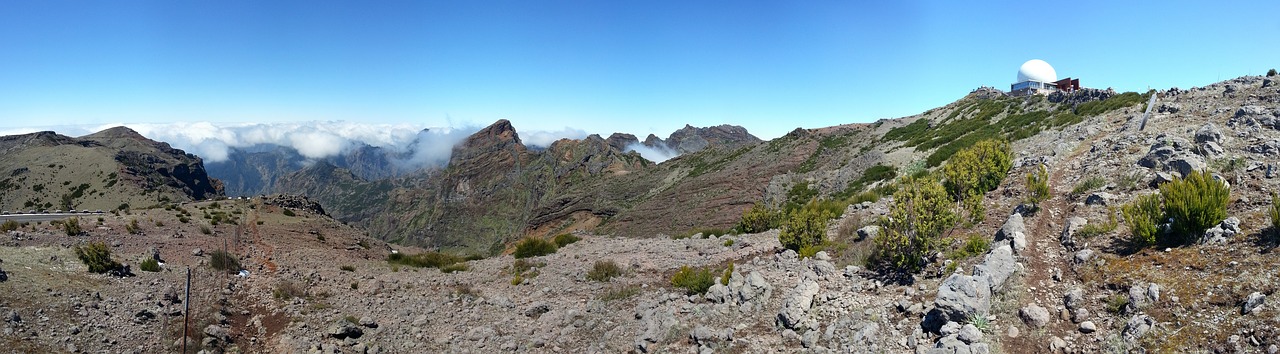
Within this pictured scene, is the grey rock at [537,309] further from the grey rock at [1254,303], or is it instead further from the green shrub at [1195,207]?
the green shrub at [1195,207]

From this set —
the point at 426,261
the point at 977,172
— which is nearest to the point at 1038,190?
the point at 977,172

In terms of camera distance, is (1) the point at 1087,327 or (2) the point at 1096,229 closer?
(1) the point at 1087,327

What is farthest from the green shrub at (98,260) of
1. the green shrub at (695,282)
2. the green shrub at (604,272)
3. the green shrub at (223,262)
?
the green shrub at (695,282)

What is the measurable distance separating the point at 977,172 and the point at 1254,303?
39.1ft

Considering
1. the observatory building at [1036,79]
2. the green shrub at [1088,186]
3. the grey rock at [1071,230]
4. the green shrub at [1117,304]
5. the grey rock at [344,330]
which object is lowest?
the grey rock at [344,330]

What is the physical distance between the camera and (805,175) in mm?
43156

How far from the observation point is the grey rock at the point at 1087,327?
820cm

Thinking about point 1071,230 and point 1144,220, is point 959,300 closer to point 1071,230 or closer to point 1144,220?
point 1144,220

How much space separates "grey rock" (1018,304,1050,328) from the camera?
8.67 metres

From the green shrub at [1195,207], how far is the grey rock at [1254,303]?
3047 mm

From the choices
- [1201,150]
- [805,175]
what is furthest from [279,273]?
[805,175]

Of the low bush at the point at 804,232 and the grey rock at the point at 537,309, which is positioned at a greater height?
the low bush at the point at 804,232

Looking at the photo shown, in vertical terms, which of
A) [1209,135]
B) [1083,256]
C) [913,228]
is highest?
[1209,135]

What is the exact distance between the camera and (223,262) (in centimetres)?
1934
